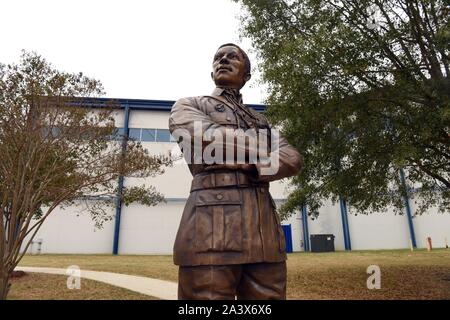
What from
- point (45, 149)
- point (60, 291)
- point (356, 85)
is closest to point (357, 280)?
point (356, 85)

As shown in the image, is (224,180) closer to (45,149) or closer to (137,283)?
→ (45,149)

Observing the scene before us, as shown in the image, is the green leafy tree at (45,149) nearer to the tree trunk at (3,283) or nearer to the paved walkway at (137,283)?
the tree trunk at (3,283)

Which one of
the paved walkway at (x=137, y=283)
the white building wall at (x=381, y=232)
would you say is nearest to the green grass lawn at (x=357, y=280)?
the paved walkway at (x=137, y=283)

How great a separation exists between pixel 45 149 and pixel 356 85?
682 cm

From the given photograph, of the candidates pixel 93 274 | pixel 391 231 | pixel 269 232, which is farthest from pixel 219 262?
pixel 391 231

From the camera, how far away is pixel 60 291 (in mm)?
8453

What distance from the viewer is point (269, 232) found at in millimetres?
2256

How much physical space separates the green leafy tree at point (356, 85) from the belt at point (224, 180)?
486cm

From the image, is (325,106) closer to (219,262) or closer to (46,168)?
(219,262)

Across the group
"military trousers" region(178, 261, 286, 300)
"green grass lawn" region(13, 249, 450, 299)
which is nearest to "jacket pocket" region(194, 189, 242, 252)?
"military trousers" region(178, 261, 286, 300)

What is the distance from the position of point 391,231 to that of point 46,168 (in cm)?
2031

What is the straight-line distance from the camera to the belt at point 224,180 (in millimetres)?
2254

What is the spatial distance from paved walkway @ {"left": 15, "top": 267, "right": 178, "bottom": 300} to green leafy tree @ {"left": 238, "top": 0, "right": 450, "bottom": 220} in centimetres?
437

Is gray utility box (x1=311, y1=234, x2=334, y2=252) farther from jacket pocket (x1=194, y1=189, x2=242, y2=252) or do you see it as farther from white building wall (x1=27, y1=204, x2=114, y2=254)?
jacket pocket (x1=194, y1=189, x2=242, y2=252)
